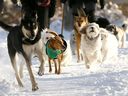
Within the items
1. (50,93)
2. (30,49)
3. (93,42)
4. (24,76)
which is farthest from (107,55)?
(50,93)

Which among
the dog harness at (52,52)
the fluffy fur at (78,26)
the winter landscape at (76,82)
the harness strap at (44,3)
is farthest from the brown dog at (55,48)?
the fluffy fur at (78,26)

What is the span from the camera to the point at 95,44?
26.3 feet

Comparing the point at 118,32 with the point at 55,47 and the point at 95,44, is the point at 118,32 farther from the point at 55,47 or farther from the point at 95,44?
the point at 55,47

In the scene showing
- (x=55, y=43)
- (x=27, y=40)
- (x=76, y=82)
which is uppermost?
(x=27, y=40)

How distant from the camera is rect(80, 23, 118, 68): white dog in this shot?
7805 millimetres

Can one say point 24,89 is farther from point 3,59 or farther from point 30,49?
point 3,59

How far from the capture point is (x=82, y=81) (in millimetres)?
6238

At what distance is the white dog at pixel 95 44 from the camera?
781 centimetres

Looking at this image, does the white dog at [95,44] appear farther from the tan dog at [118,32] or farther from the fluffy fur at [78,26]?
the tan dog at [118,32]

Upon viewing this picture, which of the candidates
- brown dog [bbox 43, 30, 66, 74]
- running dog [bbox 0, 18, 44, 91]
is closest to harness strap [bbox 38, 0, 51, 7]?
brown dog [bbox 43, 30, 66, 74]

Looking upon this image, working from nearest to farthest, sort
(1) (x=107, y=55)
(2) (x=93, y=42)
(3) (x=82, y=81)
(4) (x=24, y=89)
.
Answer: (4) (x=24, y=89) → (3) (x=82, y=81) → (2) (x=93, y=42) → (1) (x=107, y=55)

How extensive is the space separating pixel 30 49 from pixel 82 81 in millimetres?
820

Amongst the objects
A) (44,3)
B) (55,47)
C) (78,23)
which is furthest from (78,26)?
(55,47)

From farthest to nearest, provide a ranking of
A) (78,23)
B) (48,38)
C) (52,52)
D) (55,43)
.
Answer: (78,23)
(48,38)
(55,43)
(52,52)
